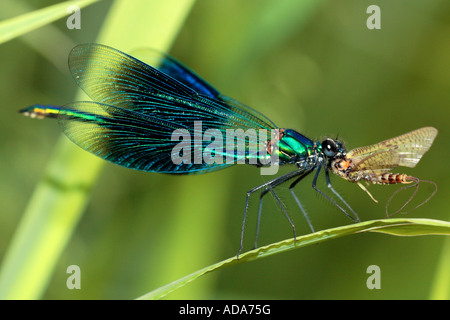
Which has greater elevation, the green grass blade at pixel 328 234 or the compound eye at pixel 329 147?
the compound eye at pixel 329 147

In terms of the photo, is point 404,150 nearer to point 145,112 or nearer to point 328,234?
point 328,234

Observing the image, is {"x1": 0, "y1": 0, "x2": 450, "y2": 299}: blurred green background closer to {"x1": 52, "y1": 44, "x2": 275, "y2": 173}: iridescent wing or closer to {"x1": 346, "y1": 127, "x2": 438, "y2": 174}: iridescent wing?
{"x1": 52, "y1": 44, "x2": 275, "y2": 173}: iridescent wing

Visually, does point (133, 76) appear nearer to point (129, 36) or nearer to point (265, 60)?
point (129, 36)

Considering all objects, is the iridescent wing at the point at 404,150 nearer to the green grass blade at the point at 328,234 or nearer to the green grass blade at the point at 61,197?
the green grass blade at the point at 328,234

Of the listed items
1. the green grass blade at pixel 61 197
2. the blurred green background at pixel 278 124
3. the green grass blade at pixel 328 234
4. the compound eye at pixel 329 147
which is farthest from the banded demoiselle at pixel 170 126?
the green grass blade at pixel 328 234

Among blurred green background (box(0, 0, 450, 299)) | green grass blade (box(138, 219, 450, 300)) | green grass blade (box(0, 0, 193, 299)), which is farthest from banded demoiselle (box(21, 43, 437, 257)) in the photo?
green grass blade (box(138, 219, 450, 300))

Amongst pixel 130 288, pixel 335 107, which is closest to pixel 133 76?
pixel 130 288
